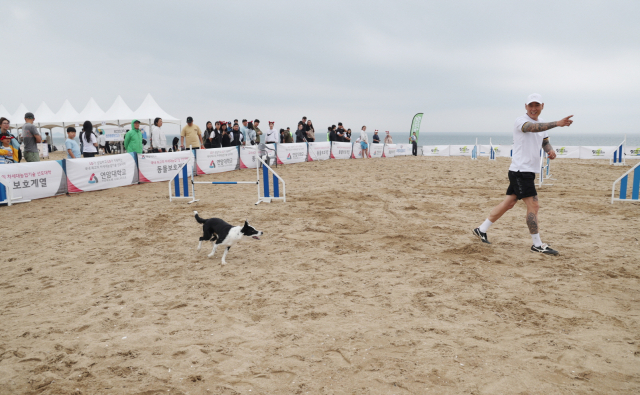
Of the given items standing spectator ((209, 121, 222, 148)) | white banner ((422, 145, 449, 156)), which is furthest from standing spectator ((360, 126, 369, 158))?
white banner ((422, 145, 449, 156))

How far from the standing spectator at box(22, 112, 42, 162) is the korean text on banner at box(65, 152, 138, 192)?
2.68 feet

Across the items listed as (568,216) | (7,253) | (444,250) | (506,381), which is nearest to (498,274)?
(444,250)

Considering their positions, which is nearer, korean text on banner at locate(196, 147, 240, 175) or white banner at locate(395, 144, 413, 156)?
korean text on banner at locate(196, 147, 240, 175)

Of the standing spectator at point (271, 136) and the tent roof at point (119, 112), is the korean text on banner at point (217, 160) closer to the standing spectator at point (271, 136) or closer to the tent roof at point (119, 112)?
the standing spectator at point (271, 136)

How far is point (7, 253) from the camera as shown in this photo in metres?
6.32

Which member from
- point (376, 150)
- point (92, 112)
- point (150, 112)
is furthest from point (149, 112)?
point (376, 150)

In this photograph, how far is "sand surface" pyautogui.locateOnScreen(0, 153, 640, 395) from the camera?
299cm

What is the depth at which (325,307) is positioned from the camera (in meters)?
4.16

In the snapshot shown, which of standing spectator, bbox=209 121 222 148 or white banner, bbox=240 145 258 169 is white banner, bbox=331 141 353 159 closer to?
white banner, bbox=240 145 258 169

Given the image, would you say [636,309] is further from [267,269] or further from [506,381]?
[267,269]

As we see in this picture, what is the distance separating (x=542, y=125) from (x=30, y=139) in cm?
1216

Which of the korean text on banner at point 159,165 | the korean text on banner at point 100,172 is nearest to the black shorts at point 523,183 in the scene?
the korean text on banner at point 159,165

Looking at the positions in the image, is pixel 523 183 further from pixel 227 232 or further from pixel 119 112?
pixel 119 112

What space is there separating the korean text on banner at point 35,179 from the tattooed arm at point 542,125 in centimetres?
1182
